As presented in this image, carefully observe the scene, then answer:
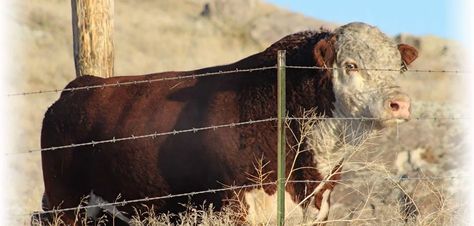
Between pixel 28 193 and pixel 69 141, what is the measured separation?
5.65 m

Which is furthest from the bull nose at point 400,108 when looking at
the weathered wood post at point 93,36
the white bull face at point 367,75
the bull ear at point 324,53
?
the weathered wood post at point 93,36

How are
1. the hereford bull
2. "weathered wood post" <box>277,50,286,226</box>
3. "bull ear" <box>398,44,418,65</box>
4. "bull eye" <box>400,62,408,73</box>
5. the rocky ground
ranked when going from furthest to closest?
1. the rocky ground
2. "bull ear" <box>398,44,418,65</box>
3. "bull eye" <box>400,62,408,73</box>
4. the hereford bull
5. "weathered wood post" <box>277,50,286,226</box>

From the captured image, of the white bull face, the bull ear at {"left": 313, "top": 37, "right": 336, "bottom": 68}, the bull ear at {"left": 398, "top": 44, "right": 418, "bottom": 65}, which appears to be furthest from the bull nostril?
the bull ear at {"left": 398, "top": 44, "right": 418, "bottom": 65}

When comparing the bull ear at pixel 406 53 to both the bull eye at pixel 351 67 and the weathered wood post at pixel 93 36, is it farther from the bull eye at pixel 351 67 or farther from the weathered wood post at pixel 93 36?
the weathered wood post at pixel 93 36

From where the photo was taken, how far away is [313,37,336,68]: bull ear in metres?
8.30

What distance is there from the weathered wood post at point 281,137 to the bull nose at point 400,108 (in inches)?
32.6

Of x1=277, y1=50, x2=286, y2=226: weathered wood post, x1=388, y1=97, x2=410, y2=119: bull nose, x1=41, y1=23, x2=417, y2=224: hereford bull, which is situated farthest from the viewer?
x1=41, y1=23, x2=417, y2=224: hereford bull

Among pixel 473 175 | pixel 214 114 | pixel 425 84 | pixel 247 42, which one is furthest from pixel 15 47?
pixel 214 114

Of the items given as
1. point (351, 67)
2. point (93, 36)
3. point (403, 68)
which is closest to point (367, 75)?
point (351, 67)

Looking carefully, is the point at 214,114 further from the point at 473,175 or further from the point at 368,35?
the point at 473,175

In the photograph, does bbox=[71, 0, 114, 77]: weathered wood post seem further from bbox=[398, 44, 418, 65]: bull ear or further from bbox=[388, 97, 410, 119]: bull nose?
bbox=[388, 97, 410, 119]: bull nose

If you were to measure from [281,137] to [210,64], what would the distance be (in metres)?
28.9

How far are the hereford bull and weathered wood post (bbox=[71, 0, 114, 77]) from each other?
1.97 m

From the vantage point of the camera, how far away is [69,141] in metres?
9.77
